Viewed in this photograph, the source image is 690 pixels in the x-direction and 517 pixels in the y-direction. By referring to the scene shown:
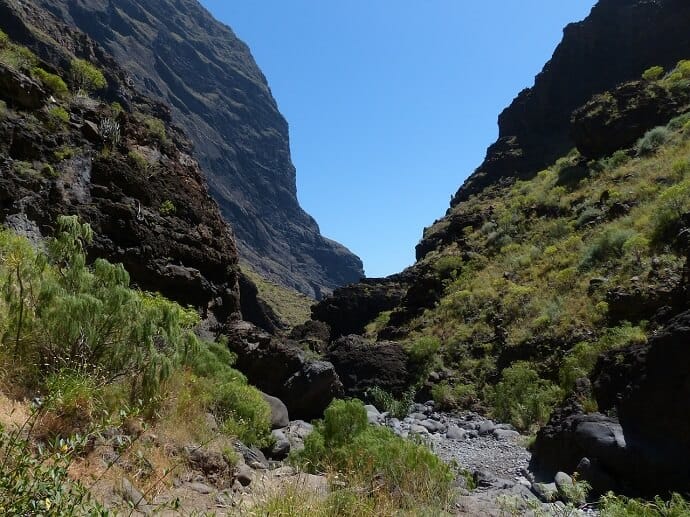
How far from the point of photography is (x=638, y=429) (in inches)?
268

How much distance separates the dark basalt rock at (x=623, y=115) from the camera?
2355cm

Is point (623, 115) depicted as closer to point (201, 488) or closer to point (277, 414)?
point (277, 414)

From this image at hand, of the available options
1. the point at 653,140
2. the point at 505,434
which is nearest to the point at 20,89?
the point at 505,434

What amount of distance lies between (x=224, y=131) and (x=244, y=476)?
177 metres

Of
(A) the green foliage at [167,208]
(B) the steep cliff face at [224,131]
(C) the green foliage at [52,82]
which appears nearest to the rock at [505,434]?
(A) the green foliage at [167,208]

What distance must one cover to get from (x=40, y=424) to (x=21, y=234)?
6.40 metres

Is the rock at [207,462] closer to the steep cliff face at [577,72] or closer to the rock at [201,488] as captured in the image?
the rock at [201,488]

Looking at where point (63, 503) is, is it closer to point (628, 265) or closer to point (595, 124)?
point (628, 265)

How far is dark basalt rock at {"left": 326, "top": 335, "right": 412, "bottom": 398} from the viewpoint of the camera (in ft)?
53.3

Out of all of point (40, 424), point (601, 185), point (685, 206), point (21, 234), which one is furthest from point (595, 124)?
point (40, 424)

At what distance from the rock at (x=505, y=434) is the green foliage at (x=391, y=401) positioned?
3.50 m

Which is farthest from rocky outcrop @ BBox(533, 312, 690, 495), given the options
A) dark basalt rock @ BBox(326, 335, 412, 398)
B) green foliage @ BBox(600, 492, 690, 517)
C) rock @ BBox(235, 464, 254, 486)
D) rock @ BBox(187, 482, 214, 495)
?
dark basalt rock @ BBox(326, 335, 412, 398)

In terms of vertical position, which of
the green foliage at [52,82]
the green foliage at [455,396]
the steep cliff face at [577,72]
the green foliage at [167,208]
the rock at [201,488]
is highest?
the steep cliff face at [577,72]

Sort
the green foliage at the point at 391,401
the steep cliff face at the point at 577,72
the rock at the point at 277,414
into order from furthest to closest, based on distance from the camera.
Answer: the steep cliff face at the point at 577,72 → the green foliage at the point at 391,401 → the rock at the point at 277,414
